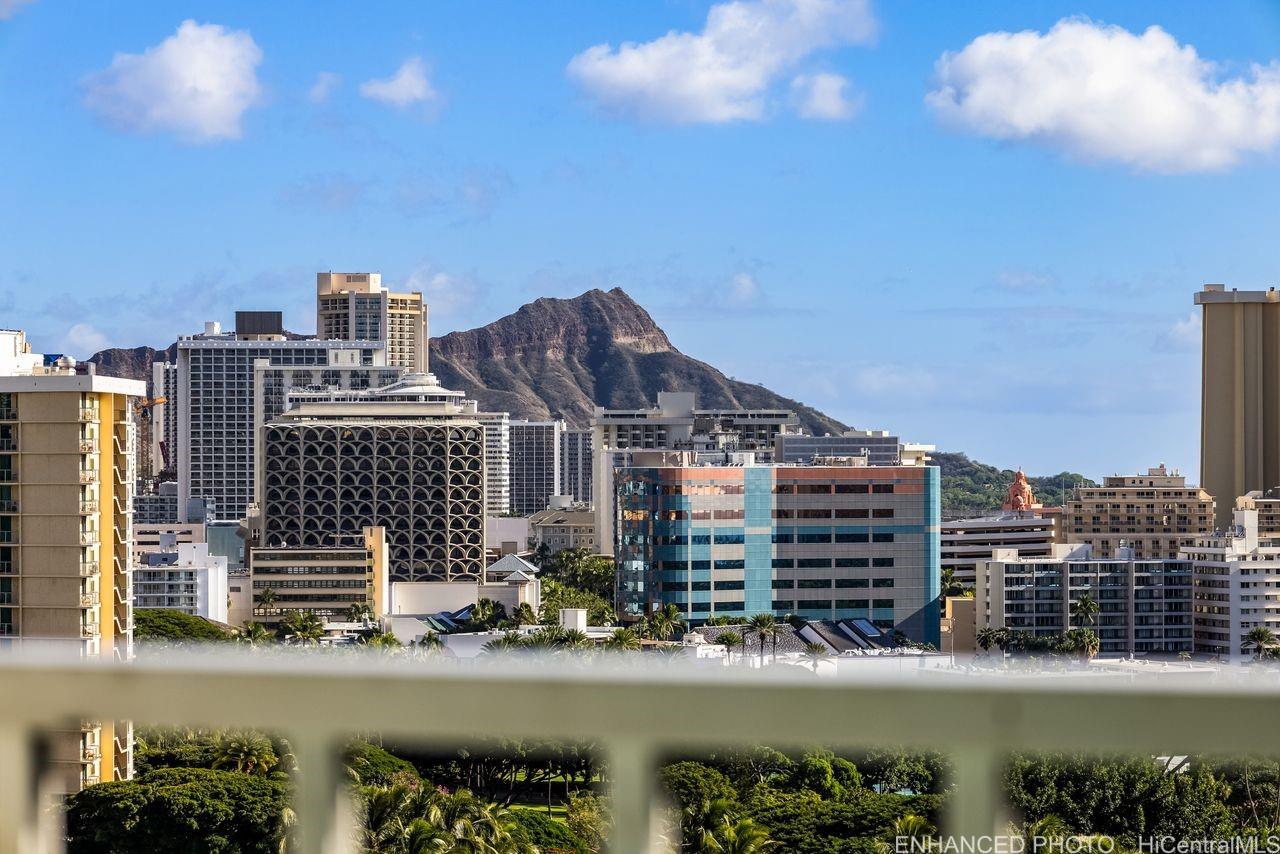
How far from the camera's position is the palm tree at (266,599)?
43844 mm

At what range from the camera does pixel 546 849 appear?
10.5 feet

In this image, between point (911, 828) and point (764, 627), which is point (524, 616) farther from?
point (911, 828)

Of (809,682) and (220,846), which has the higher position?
(809,682)

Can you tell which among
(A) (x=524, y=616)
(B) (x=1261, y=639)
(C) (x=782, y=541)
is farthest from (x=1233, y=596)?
(A) (x=524, y=616)

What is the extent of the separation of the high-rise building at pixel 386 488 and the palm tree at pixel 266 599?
12.1m

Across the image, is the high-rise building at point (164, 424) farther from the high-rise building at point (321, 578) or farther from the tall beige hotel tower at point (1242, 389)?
the tall beige hotel tower at point (1242, 389)

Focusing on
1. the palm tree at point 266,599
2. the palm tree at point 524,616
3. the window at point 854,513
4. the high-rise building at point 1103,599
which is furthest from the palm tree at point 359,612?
the high-rise building at point 1103,599

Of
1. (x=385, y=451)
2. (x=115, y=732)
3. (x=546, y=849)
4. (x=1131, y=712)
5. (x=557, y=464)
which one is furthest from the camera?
(x=557, y=464)

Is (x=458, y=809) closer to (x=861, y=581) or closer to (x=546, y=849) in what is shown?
(x=546, y=849)

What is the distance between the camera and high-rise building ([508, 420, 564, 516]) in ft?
380

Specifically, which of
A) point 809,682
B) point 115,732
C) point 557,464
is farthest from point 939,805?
point 557,464

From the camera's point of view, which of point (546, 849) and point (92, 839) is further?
point (546, 849)

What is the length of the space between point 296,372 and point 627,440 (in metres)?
15.8

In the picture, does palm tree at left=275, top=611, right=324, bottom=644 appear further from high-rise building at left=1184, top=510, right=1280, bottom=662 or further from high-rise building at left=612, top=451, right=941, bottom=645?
high-rise building at left=1184, top=510, right=1280, bottom=662
